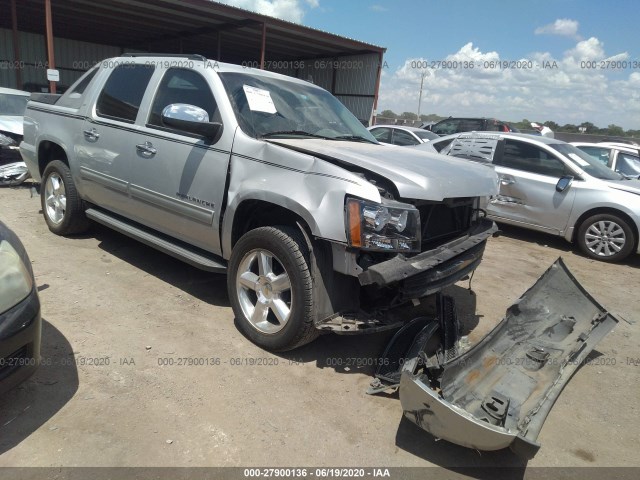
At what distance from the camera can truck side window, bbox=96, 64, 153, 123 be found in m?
4.26

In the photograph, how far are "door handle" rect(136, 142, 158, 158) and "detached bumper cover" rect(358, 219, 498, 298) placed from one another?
229 cm

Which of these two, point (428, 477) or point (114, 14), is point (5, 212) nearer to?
point (428, 477)

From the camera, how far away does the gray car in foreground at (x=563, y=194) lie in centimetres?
650

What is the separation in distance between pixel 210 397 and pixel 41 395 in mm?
953

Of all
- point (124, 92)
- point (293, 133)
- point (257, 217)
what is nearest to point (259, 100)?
point (293, 133)

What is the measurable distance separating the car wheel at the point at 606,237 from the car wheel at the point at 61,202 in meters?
6.73

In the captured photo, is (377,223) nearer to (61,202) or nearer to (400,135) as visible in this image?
(61,202)

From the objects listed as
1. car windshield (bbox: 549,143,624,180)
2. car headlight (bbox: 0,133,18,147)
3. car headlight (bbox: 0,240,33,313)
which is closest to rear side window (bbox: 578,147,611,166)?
car windshield (bbox: 549,143,624,180)

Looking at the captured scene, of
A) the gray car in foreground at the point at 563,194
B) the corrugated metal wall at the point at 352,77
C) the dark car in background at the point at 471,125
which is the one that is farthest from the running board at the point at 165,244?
the corrugated metal wall at the point at 352,77

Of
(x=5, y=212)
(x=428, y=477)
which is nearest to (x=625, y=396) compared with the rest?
(x=428, y=477)

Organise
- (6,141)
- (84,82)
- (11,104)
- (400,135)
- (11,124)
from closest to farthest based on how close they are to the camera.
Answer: (84,82) < (6,141) < (11,124) < (11,104) < (400,135)

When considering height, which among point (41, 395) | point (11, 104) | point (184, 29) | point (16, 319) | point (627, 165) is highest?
point (184, 29)

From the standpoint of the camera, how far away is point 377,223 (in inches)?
107

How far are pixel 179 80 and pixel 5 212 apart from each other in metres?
3.89
